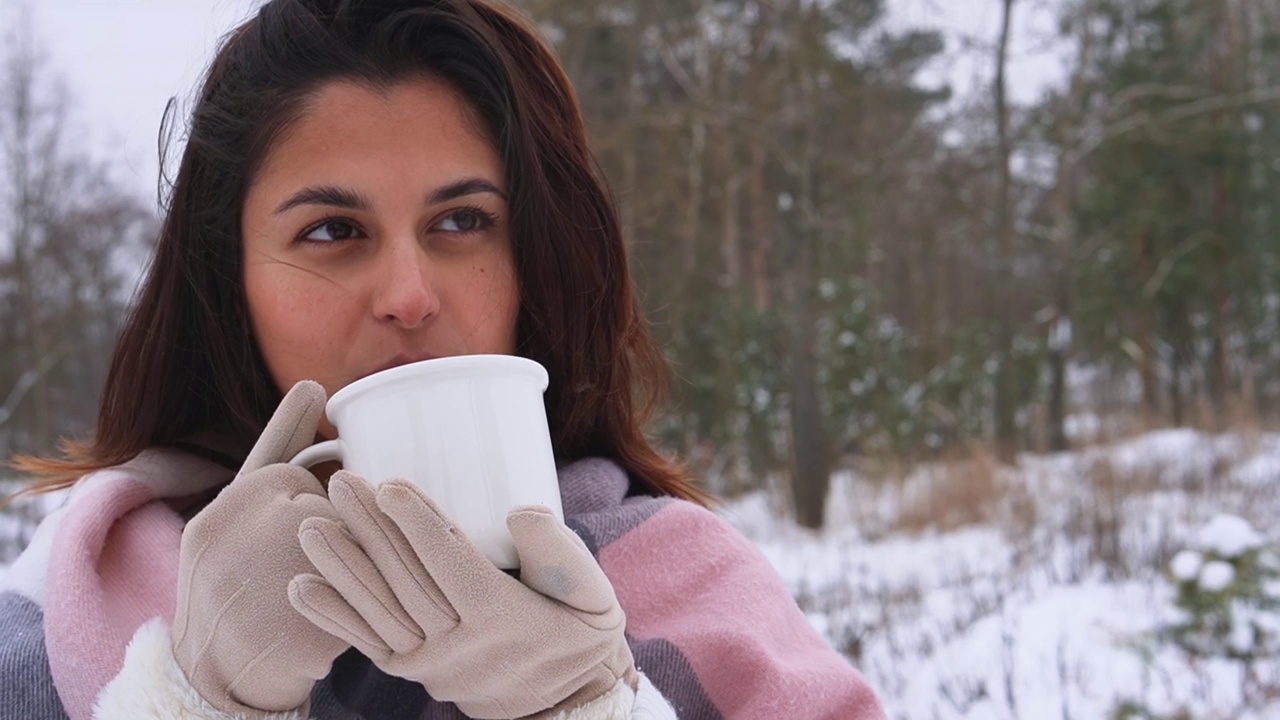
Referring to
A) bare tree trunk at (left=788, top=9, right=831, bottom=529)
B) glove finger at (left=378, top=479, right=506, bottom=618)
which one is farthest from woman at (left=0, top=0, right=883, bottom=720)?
bare tree trunk at (left=788, top=9, right=831, bottom=529)

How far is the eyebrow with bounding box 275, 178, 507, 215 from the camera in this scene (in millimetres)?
1021

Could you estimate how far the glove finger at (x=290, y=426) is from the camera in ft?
2.74

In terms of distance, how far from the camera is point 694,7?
495 inches

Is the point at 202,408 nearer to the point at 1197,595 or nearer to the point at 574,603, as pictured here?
the point at 574,603

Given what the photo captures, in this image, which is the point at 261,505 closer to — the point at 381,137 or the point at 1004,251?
the point at 381,137

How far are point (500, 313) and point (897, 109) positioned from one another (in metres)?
13.7

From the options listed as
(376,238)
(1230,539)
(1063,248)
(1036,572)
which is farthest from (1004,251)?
(376,238)

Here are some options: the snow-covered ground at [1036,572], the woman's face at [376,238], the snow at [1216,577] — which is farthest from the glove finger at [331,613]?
the snow at [1216,577]

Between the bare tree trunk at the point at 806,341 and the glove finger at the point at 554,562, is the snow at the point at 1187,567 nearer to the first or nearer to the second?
the glove finger at the point at 554,562

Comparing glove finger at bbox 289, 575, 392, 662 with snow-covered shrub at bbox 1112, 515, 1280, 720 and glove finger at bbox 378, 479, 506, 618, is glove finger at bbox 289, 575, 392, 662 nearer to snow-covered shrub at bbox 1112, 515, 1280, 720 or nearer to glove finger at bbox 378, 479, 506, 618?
glove finger at bbox 378, 479, 506, 618

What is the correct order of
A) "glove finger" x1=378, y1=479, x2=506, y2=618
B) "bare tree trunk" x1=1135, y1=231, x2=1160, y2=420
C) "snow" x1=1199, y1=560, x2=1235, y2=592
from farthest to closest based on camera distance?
"bare tree trunk" x1=1135, y1=231, x2=1160, y2=420 < "snow" x1=1199, y1=560, x2=1235, y2=592 < "glove finger" x1=378, y1=479, x2=506, y2=618

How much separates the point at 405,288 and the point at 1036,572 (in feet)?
14.1

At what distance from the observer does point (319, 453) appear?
86 centimetres

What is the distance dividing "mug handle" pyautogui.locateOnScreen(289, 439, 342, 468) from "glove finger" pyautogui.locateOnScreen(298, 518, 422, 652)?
0.41 ft
